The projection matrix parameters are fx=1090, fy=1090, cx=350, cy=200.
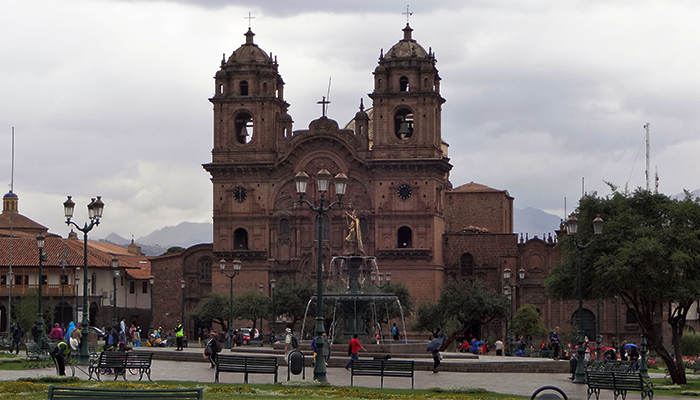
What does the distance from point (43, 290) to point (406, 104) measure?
2714 cm

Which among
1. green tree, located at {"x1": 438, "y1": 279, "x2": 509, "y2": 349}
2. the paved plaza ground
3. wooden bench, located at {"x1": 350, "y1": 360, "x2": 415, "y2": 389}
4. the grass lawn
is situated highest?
green tree, located at {"x1": 438, "y1": 279, "x2": 509, "y2": 349}

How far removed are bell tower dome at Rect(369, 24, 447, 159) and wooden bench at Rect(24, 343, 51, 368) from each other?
3832 cm

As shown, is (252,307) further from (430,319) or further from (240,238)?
(430,319)

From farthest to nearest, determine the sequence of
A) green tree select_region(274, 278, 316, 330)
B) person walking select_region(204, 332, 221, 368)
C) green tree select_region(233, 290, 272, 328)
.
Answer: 1. green tree select_region(233, 290, 272, 328)
2. green tree select_region(274, 278, 316, 330)
3. person walking select_region(204, 332, 221, 368)

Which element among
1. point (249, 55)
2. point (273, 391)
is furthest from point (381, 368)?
point (249, 55)

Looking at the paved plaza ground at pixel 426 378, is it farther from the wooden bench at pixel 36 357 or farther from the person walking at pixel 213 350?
the wooden bench at pixel 36 357

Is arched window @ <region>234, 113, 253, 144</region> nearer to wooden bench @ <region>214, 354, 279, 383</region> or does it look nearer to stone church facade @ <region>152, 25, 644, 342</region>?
stone church facade @ <region>152, 25, 644, 342</region>

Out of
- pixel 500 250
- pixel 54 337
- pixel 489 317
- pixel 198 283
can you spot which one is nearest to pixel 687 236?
pixel 54 337

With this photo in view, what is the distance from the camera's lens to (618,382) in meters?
23.6

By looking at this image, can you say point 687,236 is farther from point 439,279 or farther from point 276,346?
point 439,279

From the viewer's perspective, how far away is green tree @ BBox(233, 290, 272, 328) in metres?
65.5

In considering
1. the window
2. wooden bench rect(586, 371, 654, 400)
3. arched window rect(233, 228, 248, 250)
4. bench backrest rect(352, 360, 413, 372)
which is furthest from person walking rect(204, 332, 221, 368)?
the window

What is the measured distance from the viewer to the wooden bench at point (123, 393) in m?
15.8

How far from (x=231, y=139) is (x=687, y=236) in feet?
145
